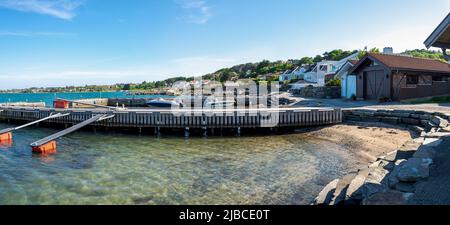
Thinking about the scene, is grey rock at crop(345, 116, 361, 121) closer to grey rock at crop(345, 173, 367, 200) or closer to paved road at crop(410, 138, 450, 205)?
paved road at crop(410, 138, 450, 205)

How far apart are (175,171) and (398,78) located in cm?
2357

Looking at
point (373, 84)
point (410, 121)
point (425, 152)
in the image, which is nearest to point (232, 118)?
point (410, 121)

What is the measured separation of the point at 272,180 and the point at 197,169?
3167mm

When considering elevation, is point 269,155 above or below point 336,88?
below

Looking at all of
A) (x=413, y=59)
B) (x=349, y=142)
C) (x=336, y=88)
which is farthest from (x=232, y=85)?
(x=349, y=142)

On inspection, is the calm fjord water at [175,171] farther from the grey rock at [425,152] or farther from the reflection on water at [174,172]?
the grey rock at [425,152]

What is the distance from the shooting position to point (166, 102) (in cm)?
3644

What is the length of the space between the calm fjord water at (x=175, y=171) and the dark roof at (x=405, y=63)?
1414 centimetres

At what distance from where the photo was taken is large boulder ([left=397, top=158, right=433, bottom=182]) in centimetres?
630

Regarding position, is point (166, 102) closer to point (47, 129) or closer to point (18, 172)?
point (47, 129)

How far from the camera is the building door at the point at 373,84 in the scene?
2770cm

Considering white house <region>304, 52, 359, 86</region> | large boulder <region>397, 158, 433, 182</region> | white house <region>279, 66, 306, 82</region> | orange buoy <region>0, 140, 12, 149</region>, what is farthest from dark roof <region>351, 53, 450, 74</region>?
white house <region>279, 66, 306, 82</region>

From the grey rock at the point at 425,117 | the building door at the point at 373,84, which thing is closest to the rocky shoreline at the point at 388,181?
the grey rock at the point at 425,117

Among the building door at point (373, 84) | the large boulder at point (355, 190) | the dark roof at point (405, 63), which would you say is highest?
the dark roof at point (405, 63)
